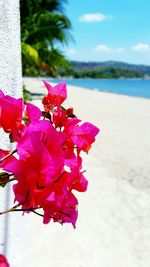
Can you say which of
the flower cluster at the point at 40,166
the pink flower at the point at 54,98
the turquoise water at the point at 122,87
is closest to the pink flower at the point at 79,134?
the flower cluster at the point at 40,166

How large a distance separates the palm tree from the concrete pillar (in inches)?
571

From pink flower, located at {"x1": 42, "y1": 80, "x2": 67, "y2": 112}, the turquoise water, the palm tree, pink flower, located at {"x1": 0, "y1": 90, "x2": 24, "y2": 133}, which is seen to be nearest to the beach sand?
pink flower, located at {"x1": 42, "y1": 80, "x2": 67, "y2": 112}

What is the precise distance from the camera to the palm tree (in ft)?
57.0

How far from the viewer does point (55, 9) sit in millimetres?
19844

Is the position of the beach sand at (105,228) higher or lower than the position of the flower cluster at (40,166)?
lower

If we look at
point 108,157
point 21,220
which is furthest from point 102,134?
point 21,220

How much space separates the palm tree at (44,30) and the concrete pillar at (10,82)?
14497 millimetres

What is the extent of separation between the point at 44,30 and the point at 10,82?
16.4m

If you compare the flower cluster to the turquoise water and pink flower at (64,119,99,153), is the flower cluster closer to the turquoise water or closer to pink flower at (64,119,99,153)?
pink flower at (64,119,99,153)

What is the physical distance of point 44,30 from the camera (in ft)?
57.2

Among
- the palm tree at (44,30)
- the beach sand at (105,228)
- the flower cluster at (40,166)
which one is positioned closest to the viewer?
the flower cluster at (40,166)

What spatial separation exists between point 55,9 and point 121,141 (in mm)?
12940

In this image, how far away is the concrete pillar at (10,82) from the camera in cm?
161

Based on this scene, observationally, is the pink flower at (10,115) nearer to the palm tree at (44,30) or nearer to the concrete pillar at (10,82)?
the concrete pillar at (10,82)
